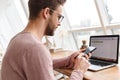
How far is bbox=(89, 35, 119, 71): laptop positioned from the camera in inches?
63.9

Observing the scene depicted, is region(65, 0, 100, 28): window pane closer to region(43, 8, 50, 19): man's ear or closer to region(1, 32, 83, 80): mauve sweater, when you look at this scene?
region(43, 8, 50, 19): man's ear

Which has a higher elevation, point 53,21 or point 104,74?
point 53,21

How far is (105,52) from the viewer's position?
1.76 metres

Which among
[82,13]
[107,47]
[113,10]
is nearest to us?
[107,47]

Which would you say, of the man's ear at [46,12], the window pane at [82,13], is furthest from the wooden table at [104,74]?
the window pane at [82,13]

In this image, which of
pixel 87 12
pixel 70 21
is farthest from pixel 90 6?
pixel 70 21

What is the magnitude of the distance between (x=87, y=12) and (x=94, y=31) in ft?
1.67

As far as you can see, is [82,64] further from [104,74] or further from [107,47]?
[107,47]

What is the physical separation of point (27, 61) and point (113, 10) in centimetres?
234

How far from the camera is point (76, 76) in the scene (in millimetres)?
1204

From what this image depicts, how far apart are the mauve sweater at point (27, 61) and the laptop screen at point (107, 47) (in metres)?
0.77

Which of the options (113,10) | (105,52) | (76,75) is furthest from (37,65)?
(113,10)

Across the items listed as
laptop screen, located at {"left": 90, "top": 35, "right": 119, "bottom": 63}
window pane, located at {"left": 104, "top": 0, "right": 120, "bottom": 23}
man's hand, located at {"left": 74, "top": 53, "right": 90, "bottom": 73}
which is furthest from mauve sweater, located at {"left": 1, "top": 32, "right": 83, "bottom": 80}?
window pane, located at {"left": 104, "top": 0, "right": 120, "bottom": 23}

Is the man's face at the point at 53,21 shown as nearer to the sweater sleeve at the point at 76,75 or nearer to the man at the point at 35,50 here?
the man at the point at 35,50
